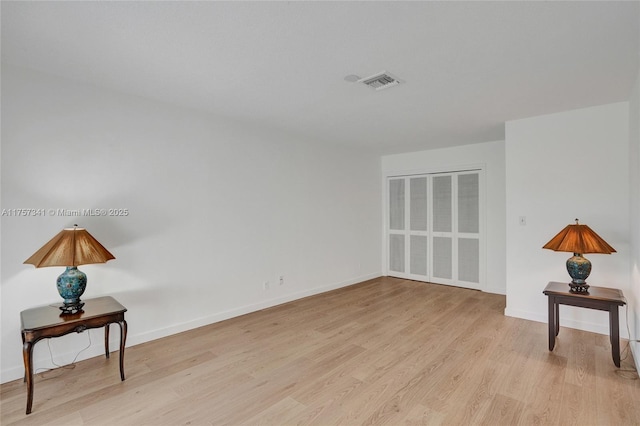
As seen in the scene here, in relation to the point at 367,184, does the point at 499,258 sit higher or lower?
lower

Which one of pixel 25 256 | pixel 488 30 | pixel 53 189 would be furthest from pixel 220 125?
pixel 488 30

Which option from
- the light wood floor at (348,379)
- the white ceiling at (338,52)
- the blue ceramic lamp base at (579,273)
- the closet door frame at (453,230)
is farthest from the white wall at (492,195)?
the blue ceramic lamp base at (579,273)

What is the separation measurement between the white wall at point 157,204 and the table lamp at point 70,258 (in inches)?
13.7

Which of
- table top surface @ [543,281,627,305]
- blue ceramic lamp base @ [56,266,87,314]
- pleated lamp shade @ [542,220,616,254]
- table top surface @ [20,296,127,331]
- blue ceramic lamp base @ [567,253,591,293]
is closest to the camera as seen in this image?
table top surface @ [20,296,127,331]

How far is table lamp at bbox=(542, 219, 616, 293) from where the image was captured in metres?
2.94

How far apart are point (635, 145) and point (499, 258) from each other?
2.58 metres

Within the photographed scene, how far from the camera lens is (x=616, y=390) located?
2361mm

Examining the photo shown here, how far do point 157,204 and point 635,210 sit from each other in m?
4.57

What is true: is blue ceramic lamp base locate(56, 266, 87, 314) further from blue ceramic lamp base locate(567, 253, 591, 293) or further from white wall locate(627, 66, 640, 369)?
white wall locate(627, 66, 640, 369)

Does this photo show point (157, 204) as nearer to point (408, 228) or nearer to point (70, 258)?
point (70, 258)

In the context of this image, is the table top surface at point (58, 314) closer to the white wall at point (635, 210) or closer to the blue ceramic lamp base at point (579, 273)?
the blue ceramic lamp base at point (579, 273)

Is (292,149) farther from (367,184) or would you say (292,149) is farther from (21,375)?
(21,375)

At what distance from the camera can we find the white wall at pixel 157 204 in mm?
2617

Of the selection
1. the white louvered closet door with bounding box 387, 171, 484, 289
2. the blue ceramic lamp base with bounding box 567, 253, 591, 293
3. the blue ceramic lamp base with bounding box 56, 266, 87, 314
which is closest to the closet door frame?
the white louvered closet door with bounding box 387, 171, 484, 289
